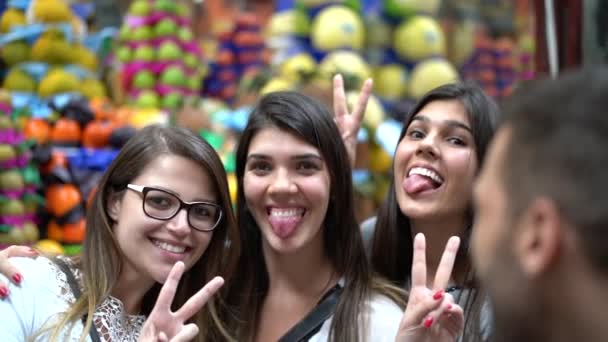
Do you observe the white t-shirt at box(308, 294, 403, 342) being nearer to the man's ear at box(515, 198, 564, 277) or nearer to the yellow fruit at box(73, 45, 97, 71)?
the man's ear at box(515, 198, 564, 277)

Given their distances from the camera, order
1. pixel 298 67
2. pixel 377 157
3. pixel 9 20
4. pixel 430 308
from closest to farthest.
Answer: pixel 430 308 < pixel 9 20 < pixel 377 157 < pixel 298 67

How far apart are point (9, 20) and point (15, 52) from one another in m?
0.24

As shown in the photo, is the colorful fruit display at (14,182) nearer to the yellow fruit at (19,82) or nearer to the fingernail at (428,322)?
the yellow fruit at (19,82)

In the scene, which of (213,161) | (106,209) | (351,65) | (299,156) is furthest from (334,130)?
(351,65)

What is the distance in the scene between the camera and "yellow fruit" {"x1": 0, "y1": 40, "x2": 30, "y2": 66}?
4.87 m

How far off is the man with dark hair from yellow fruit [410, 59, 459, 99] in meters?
4.38

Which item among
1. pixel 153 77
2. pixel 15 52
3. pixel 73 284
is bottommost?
pixel 73 284

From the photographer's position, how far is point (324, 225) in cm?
226

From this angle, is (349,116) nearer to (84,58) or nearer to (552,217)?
(552,217)

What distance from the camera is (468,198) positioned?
2.17 m

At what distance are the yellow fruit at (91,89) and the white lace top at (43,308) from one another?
3.43 m

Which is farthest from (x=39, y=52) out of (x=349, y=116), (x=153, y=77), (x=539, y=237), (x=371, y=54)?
(x=539, y=237)

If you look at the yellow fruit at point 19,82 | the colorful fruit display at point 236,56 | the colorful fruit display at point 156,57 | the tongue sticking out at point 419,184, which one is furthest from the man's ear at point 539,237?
the colorful fruit display at point 236,56

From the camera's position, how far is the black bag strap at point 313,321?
6.79ft
